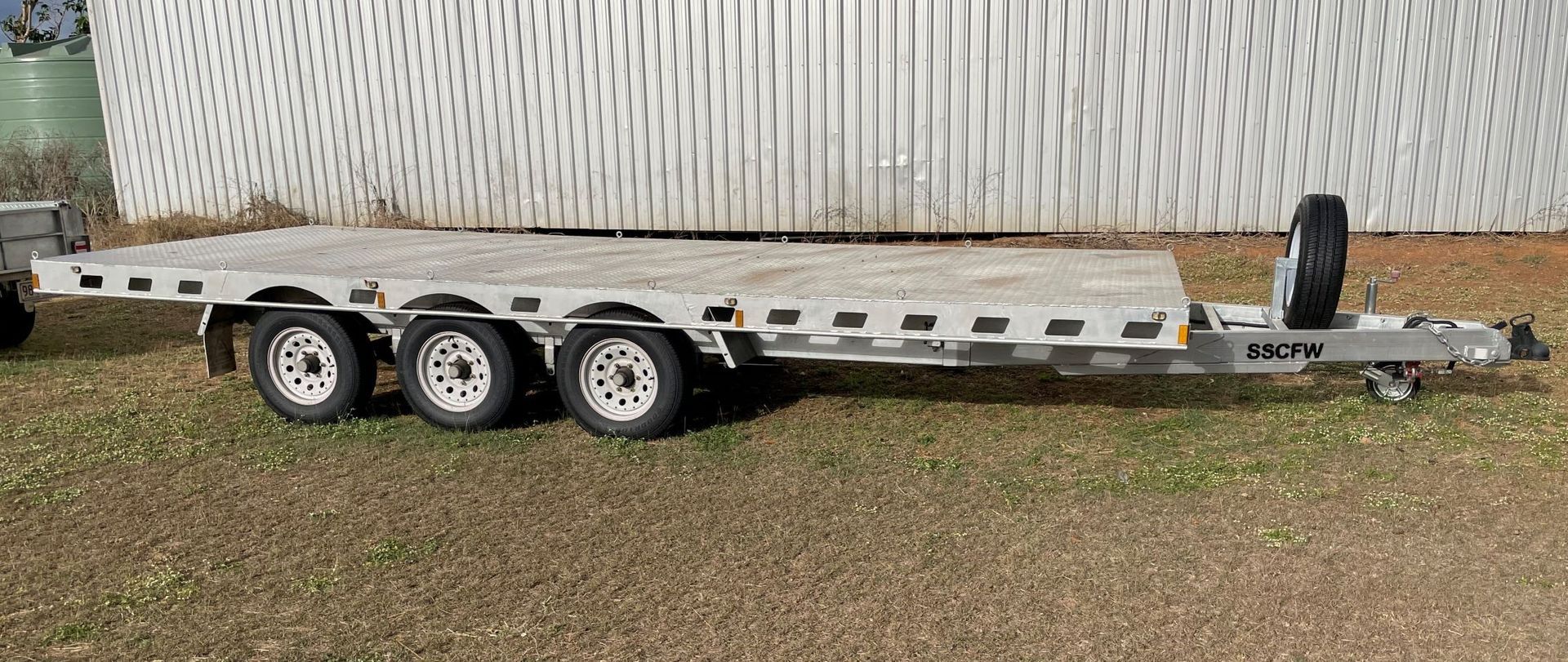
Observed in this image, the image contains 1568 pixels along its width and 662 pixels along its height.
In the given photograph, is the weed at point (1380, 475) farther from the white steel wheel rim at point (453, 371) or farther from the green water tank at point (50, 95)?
the green water tank at point (50, 95)

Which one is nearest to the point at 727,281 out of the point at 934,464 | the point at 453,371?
the point at 934,464

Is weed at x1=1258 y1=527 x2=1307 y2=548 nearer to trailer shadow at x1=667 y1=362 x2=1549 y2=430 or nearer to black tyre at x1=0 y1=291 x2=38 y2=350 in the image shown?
trailer shadow at x1=667 y1=362 x2=1549 y2=430

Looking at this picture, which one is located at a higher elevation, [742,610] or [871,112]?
[871,112]

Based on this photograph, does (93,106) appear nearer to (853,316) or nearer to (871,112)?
(871,112)

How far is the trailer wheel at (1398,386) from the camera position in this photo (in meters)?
6.37

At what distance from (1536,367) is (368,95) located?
1274 centimetres

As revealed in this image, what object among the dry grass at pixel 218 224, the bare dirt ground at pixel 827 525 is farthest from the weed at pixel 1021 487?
the dry grass at pixel 218 224

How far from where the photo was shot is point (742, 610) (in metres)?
4.14

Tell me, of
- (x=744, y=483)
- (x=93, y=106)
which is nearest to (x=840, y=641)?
(x=744, y=483)

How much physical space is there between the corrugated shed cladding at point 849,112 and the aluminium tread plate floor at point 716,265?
16.8ft

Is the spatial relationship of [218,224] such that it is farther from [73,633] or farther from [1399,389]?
[1399,389]

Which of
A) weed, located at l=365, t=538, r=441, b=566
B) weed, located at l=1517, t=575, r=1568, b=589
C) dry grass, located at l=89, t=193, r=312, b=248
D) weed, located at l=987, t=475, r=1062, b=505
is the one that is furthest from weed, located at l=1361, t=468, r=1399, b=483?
dry grass, located at l=89, t=193, r=312, b=248

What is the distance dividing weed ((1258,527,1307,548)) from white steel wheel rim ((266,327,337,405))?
5.02 meters

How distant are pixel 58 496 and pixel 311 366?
4.78 feet
